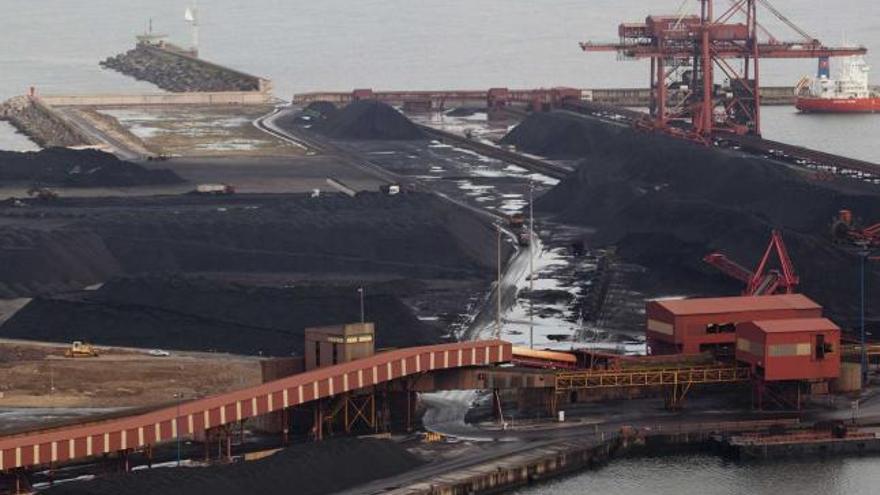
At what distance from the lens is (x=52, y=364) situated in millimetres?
73938

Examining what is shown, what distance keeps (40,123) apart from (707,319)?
330 ft

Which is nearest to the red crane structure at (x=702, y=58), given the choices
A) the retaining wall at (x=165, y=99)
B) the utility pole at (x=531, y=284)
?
the utility pole at (x=531, y=284)

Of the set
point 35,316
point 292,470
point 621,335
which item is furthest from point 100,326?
point 292,470

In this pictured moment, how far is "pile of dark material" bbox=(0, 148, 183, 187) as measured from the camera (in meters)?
122

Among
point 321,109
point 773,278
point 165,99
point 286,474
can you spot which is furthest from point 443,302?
point 165,99

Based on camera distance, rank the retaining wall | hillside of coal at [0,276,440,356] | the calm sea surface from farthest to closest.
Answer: the retaining wall
hillside of coal at [0,276,440,356]
the calm sea surface

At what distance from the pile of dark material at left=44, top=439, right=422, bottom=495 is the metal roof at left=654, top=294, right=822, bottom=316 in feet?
48.6

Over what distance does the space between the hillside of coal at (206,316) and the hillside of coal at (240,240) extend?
618cm

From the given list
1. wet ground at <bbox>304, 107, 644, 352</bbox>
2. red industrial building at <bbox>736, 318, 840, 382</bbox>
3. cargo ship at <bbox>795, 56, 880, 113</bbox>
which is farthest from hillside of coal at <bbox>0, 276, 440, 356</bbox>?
cargo ship at <bbox>795, 56, 880, 113</bbox>

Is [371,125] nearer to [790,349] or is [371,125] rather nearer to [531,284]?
[531,284]

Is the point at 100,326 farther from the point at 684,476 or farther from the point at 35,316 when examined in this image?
the point at 684,476

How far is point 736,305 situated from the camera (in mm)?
73188

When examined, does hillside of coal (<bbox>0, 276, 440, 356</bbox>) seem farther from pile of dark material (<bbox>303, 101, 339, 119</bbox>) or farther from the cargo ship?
the cargo ship

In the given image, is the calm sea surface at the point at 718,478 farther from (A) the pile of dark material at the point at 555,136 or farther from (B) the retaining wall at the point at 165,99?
(B) the retaining wall at the point at 165,99
